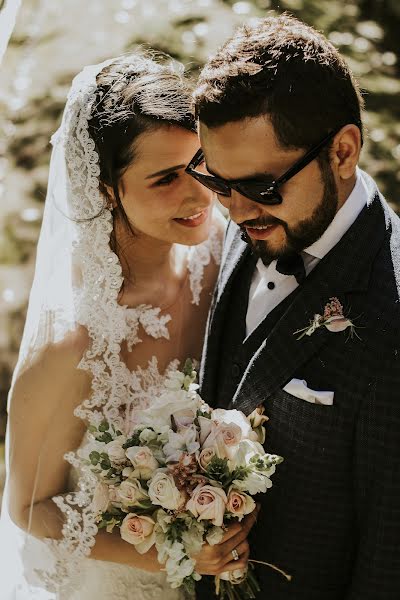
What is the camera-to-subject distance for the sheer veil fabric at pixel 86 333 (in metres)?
3.15

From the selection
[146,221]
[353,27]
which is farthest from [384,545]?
[353,27]

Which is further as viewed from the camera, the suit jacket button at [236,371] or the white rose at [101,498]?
the suit jacket button at [236,371]

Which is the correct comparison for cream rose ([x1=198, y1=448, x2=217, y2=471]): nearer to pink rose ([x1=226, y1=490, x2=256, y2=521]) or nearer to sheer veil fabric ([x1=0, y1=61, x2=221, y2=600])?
pink rose ([x1=226, y1=490, x2=256, y2=521])

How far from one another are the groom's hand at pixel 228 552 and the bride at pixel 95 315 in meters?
0.01

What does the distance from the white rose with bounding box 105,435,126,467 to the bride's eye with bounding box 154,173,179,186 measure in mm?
975

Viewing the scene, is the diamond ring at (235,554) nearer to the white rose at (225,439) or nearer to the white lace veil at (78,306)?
the white rose at (225,439)

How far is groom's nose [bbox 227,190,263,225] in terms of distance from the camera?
2.71 meters

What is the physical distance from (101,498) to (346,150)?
4.55ft

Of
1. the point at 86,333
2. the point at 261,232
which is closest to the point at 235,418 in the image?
the point at 261,232

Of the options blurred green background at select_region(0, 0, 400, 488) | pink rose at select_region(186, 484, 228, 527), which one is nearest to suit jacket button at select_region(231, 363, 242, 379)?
pink rose at select_region(186, 484, 228, 527)

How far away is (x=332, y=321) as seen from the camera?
2.64 metres

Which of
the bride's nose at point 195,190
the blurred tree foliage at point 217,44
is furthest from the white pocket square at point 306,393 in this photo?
the blurred tree foliage at point 217,44

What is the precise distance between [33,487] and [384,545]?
1.30m

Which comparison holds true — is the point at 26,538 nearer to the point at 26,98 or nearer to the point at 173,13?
the point at 26,98
